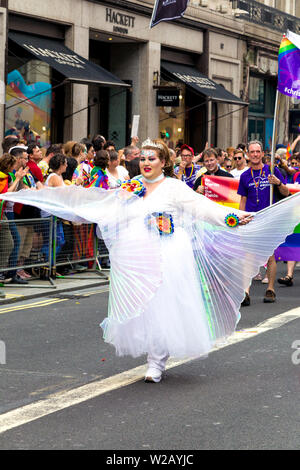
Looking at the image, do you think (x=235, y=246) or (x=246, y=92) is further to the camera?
(x=246, y=92)

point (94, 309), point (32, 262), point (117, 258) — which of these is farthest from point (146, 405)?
point (32, 262)

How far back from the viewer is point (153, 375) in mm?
7203

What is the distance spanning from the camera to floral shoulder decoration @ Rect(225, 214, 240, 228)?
7719mm

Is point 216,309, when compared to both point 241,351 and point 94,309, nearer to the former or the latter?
point 241,351

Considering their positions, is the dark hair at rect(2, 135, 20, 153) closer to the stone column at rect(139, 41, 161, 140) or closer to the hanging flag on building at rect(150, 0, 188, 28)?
the hanging flag on building at rect(150, 0, 188, 28)

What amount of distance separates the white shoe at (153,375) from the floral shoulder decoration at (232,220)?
1.36m

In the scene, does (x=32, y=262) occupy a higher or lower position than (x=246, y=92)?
lower

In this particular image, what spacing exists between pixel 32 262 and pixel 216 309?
19.1ft

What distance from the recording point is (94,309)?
1117 cm

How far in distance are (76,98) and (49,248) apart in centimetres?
1098

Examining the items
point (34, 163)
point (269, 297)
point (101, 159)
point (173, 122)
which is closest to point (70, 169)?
point (101, 159)

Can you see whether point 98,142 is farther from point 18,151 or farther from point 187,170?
point 18,151
